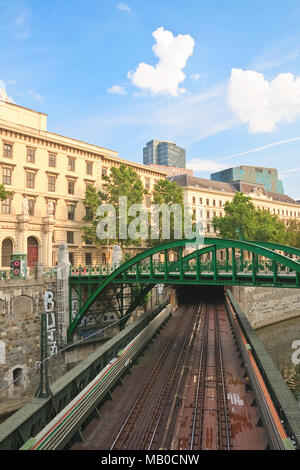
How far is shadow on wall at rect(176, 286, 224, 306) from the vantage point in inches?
1976

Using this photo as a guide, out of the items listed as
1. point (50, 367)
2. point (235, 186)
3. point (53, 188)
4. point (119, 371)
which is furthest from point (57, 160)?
point (235, 186)

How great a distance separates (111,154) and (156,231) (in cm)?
1618

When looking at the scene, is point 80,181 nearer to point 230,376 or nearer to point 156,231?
point 156,231

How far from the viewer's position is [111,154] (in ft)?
183

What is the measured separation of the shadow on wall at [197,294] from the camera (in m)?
50.2

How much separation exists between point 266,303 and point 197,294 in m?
11.2

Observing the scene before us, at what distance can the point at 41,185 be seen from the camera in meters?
45.0

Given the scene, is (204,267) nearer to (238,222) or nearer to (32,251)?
(32,251)

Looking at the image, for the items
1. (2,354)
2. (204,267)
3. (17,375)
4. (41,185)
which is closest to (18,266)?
(2,354)

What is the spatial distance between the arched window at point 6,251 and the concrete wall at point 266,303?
2993cm

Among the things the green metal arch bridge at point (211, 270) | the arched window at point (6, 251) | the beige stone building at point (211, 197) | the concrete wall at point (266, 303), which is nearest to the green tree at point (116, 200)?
the arched window at point (6, 251)

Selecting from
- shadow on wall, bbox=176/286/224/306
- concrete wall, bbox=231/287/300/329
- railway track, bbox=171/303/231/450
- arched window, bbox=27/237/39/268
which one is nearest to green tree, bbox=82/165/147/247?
arched window, bbox=27/237/39/268

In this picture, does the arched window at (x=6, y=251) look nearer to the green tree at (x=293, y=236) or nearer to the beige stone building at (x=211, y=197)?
the beige stone building at (x=211, y=197)

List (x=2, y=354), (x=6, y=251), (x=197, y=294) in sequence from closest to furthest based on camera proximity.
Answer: (x=2, y=354), (x=6, y=251), (x=197, y=294)
